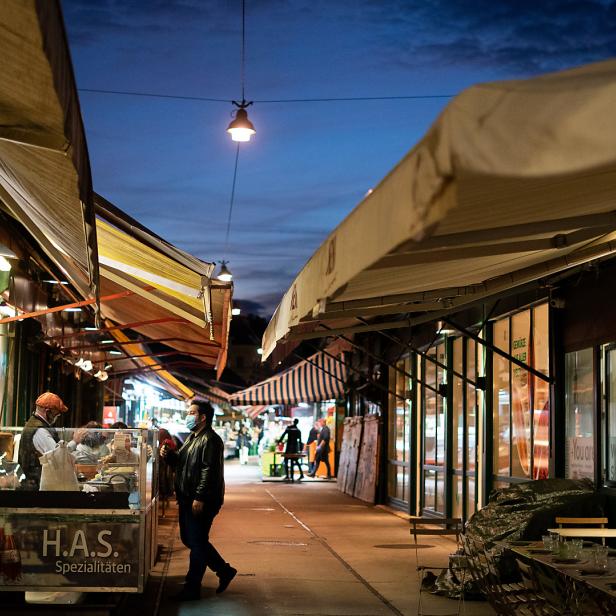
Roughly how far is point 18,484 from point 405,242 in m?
5.48

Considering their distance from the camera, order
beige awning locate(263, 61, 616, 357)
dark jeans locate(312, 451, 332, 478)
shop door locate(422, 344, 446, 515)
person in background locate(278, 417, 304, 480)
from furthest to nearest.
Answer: dark jeans locate(312, 451, 332, 478) < person in background locate(278, 417, 304, 480) < shop door locate(422, 344, 446, 515) < beige awning locate(263, 61, 616, 357)

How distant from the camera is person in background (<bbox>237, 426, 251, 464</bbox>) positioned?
43.8 metres

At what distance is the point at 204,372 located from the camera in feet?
264

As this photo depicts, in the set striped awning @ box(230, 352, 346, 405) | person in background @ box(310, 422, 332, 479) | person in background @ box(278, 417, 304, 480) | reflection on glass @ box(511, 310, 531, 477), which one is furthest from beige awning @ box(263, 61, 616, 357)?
person in background @ box(310, 422, 332, 479)

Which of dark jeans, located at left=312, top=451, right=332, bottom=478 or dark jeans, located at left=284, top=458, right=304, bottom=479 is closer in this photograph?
dark jeans, located at left=284, top=458, right=304, bottom=479

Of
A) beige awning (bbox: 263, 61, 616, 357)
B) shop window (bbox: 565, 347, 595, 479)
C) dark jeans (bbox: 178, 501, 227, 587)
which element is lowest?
dark jeans (bbox: 178, 501, 227, 587)

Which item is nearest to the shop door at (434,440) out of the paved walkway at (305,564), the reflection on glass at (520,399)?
the paved walkway at (305,564)

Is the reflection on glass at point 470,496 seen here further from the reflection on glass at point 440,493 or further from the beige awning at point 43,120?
the beige awning at point 43,120

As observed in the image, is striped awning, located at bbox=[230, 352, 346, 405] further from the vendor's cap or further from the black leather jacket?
the vendor's cap

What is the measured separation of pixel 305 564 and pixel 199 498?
2831mm

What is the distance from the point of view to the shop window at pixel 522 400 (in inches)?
476

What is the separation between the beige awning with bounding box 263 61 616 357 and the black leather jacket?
4.13 meters

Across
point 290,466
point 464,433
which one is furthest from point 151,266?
point 290,466

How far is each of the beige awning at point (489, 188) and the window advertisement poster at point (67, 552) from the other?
114 inches
